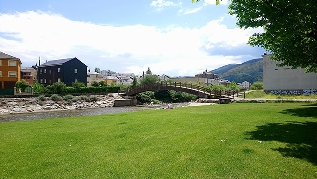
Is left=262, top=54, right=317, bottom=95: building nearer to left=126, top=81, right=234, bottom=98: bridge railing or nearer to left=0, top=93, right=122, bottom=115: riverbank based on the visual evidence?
left=126, top=81, right=234, bottom=98: bridge railing

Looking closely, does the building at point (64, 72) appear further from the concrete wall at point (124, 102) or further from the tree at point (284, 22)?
the tree at point (284, 22)

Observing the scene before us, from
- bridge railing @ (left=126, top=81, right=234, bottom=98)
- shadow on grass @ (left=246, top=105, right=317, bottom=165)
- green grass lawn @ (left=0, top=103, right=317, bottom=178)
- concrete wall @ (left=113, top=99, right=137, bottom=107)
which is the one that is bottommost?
concrete wall @ (left=113, top=99, right=137, bottom=107)

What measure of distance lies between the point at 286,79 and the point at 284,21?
116 ft

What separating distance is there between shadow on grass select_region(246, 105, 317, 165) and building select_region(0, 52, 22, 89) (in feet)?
201

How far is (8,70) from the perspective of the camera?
5509 cm

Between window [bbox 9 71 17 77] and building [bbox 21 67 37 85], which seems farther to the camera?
building [bbox 21 67 37 85]

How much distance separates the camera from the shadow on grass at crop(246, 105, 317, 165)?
7641 mm

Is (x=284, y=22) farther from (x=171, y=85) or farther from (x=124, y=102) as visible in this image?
(x=124, y=102)

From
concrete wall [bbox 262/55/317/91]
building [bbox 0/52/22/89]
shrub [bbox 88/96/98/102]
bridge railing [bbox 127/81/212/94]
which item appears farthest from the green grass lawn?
building [bbox 0/52/22/89]

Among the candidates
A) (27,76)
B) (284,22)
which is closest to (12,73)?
(27,76)

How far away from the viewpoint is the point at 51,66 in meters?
74.7

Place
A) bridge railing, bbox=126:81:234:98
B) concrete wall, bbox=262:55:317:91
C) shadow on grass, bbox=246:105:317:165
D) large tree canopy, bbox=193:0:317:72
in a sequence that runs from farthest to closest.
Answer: concrete wall, bbox=262:55:317:91, bridge railing, bbox=126:81:234:98, large tree canopy, bbox=193:0:317:72, shadow on grass, bbox=246:105:317:165

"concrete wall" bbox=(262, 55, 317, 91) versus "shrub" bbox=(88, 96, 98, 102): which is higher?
"concrete wall" bbox=(262, 55, 317, 91)

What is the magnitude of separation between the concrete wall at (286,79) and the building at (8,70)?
2319 inches
